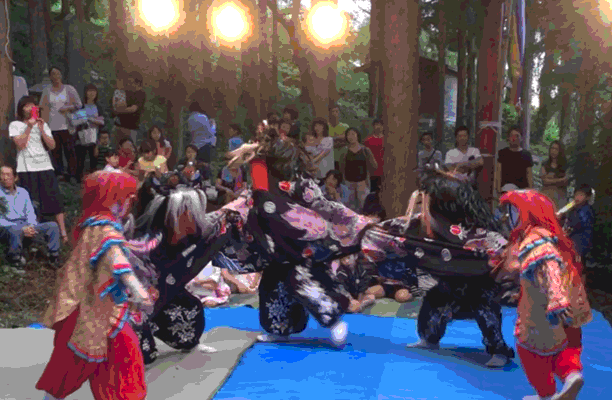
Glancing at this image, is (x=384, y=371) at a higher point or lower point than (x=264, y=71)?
lower

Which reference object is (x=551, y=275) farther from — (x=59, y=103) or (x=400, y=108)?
(x=59, y=103)

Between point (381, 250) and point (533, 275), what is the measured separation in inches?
62.6

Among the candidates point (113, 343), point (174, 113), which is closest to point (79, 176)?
point (174, 113)

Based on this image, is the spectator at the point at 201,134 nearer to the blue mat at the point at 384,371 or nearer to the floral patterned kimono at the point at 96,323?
the blue mat at the point at 384,371

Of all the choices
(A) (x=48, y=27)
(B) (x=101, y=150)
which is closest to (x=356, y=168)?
(B) (x=101, y=150)

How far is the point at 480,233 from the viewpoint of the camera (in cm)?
494

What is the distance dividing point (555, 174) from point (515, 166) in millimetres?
512

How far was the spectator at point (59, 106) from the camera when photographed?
30.9 feet

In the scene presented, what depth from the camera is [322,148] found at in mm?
9086

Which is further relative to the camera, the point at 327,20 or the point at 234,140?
the point at 327,20

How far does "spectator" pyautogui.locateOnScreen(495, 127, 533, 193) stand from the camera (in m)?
8.85

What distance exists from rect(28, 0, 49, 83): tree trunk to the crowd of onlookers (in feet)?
10.1

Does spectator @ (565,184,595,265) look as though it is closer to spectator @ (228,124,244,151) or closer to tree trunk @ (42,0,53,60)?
spectator @ (228,124,244,151)

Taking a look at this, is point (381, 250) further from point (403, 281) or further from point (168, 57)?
point (168, 57)
